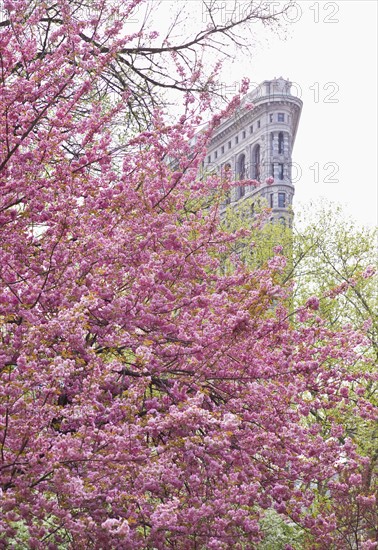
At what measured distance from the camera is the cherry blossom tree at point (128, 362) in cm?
497

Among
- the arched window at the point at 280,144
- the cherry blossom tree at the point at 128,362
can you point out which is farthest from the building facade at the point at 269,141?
the cherry blossom tree at the point at 128,362

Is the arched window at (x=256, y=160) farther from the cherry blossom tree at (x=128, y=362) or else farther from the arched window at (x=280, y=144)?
the cherry blossom tree at (x=128, y=362)

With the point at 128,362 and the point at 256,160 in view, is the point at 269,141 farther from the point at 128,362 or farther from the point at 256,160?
the point at 128,362

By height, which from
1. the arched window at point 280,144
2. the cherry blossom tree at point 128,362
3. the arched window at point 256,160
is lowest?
the cherry blossom tree at point 128,362

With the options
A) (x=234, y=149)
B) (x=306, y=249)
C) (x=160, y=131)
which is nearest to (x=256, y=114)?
(x=234, y=149)

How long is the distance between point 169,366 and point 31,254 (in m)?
1.67

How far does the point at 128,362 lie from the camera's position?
21.4 ft

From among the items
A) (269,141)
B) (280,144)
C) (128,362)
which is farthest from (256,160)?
(128,362)

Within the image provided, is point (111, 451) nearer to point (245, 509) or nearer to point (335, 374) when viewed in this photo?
point (245, 509)

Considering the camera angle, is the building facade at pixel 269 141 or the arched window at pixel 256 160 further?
the arched window at pixel 256 160

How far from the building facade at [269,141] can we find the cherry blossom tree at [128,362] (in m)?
66.5

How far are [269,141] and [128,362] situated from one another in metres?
73.5

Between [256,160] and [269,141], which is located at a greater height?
[269,141]

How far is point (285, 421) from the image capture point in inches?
275
